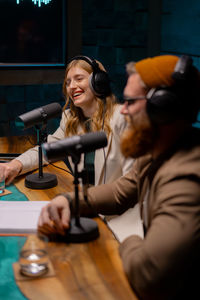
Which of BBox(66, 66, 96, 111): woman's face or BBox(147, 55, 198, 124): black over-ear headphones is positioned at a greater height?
BBox(147, 55, 198, 124): black over-ear headphones

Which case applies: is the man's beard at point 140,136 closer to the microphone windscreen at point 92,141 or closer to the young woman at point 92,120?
the microphone windscreen at point 92,141

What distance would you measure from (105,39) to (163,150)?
8.58 ft

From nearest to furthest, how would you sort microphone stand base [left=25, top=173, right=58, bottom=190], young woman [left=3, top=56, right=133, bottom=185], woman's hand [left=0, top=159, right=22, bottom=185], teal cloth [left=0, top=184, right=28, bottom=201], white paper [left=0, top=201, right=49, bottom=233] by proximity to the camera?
white paper [left=0, top=201, right=49, bottom=233] → teal cloth [left=0, top=184, right=28, bottom=201] → microphone stand base [left=25, top=173, right=58, bottom=190] → woman's hand [left=0, top=159, right=22, bottom=185] → young woman [left=3, top=56, right=133, bottom=185]

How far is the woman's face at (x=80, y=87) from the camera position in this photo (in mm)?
2197

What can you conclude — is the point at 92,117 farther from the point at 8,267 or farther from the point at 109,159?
the point at 8,267

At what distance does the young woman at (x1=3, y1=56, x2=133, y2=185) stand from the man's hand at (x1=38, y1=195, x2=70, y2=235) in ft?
2.16

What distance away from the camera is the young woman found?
204cm

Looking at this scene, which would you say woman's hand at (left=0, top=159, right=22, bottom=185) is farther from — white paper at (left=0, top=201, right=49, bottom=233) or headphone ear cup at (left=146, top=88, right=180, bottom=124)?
headphone ear cup at (left=146, top=88, right=180, bottom=124)

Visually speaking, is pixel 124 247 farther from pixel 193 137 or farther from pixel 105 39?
pixel 105 39

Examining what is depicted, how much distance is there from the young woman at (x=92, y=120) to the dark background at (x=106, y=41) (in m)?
1.23

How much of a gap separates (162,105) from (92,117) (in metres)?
1.14

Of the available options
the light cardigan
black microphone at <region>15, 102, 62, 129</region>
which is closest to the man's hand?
black microphone at <region>15, 102, 62, 129</region>

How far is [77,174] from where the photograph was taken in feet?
4.20

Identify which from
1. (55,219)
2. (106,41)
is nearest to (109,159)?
(55,219)
